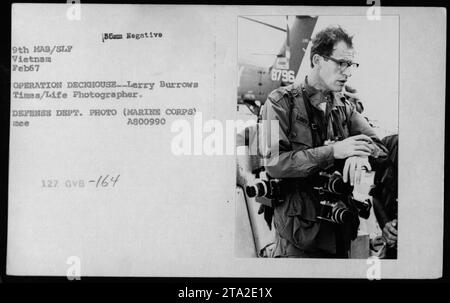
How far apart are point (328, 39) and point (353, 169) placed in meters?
0.38

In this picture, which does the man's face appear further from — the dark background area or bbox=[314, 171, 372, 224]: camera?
the dark background area

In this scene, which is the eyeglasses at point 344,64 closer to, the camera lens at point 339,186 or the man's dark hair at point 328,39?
the man's dark hair at point 328,39

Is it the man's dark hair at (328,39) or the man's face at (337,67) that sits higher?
the man's dark hair at (328,39)

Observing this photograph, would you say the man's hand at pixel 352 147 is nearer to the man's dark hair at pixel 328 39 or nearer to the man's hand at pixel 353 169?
the man's hand at pixel 353 169

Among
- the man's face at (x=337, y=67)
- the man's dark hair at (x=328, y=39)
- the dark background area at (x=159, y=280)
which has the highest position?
the man's dark hair at (x=328, y=39)

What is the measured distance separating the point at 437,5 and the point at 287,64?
47cm

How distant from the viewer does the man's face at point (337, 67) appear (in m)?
1.34

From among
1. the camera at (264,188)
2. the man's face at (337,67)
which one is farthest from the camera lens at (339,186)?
the man's face at (337,67)

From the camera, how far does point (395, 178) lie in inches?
52.7

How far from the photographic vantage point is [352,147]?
133 cm

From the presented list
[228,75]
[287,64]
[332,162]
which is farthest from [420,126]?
[228,75]

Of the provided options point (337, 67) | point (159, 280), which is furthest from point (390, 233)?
point (159, 280)

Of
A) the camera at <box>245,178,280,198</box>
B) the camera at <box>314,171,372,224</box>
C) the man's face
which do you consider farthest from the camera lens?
the man's face

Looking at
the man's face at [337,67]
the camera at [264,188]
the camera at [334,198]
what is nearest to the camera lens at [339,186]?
the camera at [334,198]
